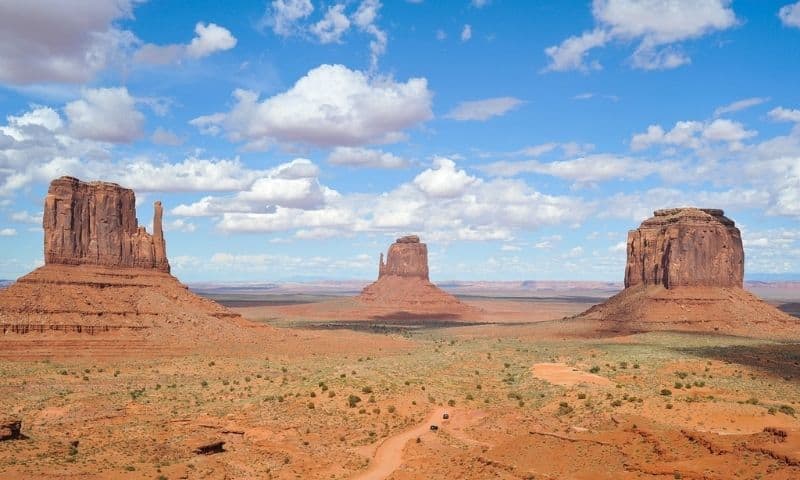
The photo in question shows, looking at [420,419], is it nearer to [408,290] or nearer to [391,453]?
[391,453]

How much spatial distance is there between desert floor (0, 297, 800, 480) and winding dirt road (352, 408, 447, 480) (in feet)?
0.34

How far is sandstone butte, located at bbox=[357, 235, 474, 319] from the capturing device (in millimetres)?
164500

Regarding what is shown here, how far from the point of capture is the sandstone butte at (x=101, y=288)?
205 ft

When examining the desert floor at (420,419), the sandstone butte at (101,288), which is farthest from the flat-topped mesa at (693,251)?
the sandstone butte at (101,288)

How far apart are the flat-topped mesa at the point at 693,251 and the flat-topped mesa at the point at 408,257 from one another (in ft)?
250

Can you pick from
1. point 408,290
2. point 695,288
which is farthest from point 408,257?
point 695,288

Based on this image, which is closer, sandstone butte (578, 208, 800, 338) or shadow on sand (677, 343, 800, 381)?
shadow on sand (677, 343, 800, 381)

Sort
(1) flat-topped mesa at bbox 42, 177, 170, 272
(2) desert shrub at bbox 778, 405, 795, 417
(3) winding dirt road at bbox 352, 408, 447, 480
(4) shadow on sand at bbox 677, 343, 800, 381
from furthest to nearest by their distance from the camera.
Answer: (1) flat-topped mesa at bbox 42, 177, 170, 272 < (4) shadow on sand at bbox 677, 343, 800, 381 < (2) desert shrub at bbox 778, 405, 795, 417 < (3) winding dirt road at bbox 352, 408, 447, 480

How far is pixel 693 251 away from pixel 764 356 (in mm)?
38065

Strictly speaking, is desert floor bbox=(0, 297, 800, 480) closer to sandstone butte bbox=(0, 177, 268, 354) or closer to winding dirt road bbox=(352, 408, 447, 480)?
winding dirt road bbox=(352, 408, 447, 480)

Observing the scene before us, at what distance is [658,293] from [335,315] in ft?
272

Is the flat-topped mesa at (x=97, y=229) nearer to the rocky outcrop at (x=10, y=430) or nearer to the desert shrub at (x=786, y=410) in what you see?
the rocky outcrop at (x=10, y=430)

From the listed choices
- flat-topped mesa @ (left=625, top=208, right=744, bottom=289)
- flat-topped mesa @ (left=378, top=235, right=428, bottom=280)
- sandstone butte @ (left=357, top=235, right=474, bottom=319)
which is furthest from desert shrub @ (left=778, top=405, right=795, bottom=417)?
flat-topped mesa @ (left=378, top=235, right=428, bottom=280)

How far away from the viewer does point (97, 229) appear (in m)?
71.2
